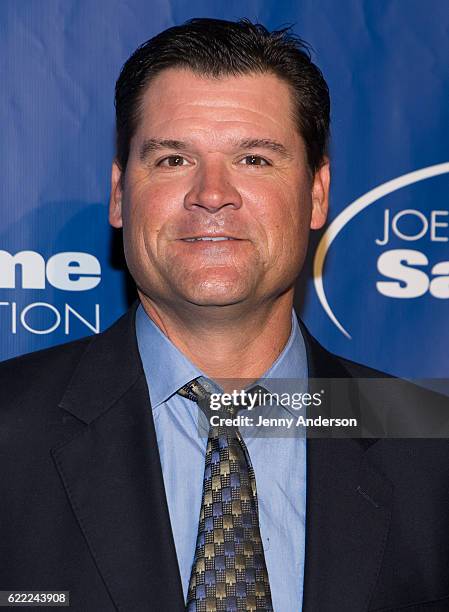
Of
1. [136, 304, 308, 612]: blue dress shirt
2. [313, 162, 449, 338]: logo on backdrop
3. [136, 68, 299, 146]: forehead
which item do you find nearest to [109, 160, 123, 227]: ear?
[136, 68, 299, 146]: forehead

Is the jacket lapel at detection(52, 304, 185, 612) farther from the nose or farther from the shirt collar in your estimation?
the nose

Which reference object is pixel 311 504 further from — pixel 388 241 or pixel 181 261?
pixel 388 241

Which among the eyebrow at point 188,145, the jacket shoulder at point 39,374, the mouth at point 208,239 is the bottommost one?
the jacket shoulder at point 39,374

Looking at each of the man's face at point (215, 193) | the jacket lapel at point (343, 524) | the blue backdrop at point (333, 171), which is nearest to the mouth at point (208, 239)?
the man's face at point (215, 193)

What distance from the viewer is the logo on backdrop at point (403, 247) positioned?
267cm

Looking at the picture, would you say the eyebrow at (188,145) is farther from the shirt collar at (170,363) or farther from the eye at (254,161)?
the shirt collar at (170,363)

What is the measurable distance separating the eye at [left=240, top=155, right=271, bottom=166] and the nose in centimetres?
6

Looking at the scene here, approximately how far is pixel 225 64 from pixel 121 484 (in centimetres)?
96

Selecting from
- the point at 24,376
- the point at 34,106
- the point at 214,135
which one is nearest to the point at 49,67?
the point at 34,106

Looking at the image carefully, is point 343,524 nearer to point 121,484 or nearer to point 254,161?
point 121,484

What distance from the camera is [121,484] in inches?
73.5

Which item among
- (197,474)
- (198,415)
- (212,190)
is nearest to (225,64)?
(212,190)

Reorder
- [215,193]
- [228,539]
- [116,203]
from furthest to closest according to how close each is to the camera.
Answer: [116,203] < [215,193] < [228,539]

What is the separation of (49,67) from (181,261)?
0.85 meters
